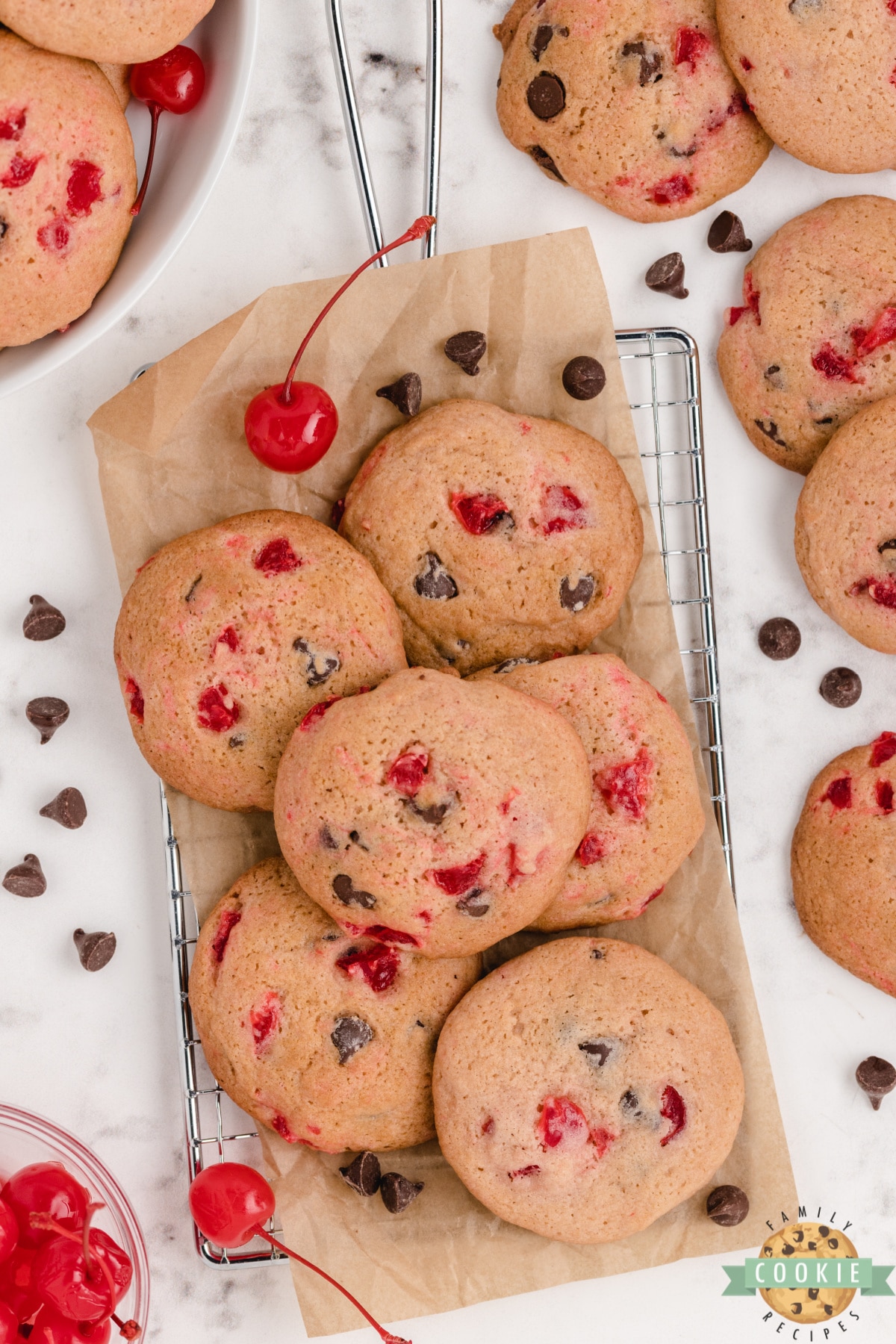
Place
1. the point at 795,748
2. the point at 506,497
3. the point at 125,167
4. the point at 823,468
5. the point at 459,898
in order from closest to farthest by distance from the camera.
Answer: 1. the point at 125,167
2. the point at 459,898
3. the point at 506,497
4. the point at 823,468
5. the point at 795,748

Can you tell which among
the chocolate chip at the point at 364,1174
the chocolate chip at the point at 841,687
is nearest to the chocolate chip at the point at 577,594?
the chocolate chip at the point at 841,687

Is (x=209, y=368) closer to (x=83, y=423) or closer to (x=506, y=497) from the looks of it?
(x=83, y=423)

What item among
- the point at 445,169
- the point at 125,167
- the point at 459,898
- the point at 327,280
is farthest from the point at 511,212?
the point at 459,898

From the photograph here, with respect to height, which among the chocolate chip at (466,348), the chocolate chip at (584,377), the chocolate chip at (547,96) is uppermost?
the chocolate chip at (547,96)

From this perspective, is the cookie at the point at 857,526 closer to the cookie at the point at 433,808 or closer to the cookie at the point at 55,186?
the cookie at the point at 433,808

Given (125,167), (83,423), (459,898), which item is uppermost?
(125,167)

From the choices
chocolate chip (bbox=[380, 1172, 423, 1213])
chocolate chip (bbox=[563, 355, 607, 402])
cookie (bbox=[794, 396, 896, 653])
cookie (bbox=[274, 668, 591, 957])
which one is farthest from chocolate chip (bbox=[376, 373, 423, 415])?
→ chocolate chip (bbox=[380, 1172, 423, 1213])
